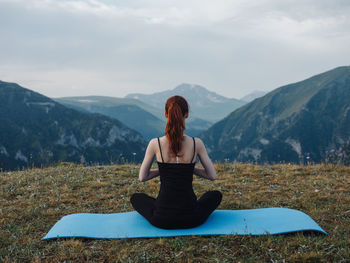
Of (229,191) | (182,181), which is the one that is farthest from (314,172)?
(182,181)

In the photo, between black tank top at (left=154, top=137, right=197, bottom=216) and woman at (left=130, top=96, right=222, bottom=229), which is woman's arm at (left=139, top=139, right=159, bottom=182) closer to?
woman at (left=130, top=96, right=222, bottom=229)

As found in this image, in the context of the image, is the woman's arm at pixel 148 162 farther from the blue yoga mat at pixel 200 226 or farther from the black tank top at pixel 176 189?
the blue yoga mat at pixel 200 226

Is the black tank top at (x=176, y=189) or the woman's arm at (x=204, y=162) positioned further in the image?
the woman's arm at (x=204, y=162)

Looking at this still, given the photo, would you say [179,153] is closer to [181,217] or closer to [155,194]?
[181,217]

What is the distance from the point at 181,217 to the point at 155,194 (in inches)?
179

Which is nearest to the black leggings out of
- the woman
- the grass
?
the woman

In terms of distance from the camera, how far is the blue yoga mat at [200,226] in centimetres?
746

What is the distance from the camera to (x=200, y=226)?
312 inches

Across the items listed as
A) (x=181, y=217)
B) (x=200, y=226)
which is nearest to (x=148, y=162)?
(x=181, y=217)

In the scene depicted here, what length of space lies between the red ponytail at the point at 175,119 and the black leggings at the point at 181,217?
186cm

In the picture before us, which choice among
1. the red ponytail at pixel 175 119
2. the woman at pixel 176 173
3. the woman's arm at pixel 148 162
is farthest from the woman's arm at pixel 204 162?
the woman's arm at pixel 148 162

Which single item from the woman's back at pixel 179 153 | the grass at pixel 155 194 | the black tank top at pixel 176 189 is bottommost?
the grass at pixel 155 194

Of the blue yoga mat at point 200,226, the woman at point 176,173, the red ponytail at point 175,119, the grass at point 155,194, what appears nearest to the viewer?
the grass at point 155,194

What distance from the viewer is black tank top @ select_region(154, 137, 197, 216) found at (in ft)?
24.1
